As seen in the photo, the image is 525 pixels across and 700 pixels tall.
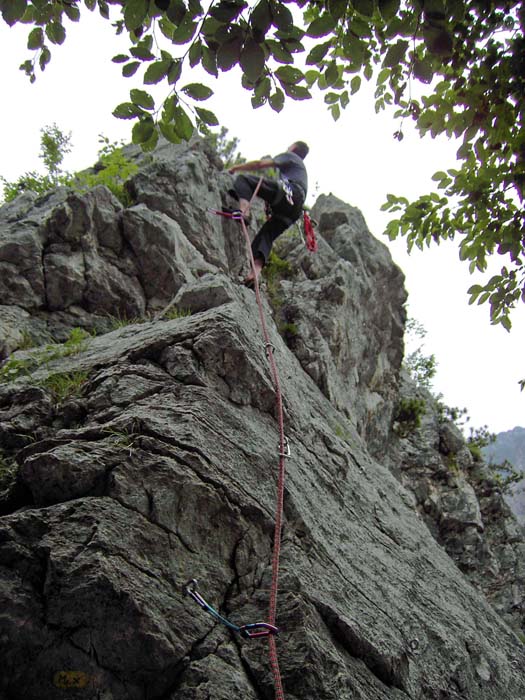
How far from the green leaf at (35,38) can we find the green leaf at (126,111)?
2.65 feet

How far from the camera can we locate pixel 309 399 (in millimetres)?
6082

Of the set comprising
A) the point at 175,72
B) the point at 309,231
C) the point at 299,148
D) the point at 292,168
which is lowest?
the point at 175,72

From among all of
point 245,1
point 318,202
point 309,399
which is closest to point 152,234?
point 309,399

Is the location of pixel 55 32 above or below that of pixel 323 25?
above

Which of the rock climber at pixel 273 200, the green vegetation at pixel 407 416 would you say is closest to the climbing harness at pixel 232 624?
the rock climber at pixel 273 200

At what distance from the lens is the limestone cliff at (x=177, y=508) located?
250 cm

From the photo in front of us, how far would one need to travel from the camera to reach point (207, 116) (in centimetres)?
235

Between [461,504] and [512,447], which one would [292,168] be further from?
[512,447]

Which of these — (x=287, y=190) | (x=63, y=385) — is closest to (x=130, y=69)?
(x=63, y=385)

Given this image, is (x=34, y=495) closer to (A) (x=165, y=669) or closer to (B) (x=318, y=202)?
(A) (x=165, y=669)

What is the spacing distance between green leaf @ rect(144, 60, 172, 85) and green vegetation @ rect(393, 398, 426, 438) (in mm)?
10921

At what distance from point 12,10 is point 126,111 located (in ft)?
1.87

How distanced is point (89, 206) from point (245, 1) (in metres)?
5.50

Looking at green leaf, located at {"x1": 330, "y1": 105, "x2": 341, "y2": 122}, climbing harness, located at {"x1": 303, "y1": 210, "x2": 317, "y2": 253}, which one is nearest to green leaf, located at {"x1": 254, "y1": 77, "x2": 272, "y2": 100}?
green leaf, located at {"x1": 330, "y1": 105, "x2": 341, "y2": 122}
